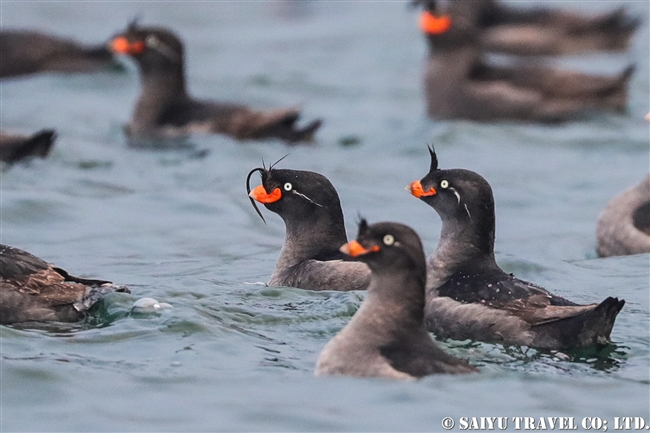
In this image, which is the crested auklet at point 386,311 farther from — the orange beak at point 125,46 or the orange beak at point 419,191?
the orange beak at point 125,46

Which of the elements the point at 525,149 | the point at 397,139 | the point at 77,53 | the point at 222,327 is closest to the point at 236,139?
the point at 397,139

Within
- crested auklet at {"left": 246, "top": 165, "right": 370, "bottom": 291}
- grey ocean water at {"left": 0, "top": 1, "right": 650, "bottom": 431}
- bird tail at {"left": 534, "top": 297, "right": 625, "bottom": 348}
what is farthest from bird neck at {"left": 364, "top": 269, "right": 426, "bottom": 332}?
crested auklet at {"left": 246, "top": 165, "right": 370, "bottom": 291}

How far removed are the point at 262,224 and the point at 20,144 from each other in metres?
2.97

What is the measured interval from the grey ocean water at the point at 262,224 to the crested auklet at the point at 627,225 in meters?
0.36

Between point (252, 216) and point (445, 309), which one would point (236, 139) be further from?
point (445, 309)

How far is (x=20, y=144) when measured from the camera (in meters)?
15.4

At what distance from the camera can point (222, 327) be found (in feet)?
29.8

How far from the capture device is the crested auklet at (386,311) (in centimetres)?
766

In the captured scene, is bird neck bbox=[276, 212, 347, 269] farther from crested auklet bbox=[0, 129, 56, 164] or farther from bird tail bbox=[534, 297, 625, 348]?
crested auklet bbox=[0, 129, 56, 164]

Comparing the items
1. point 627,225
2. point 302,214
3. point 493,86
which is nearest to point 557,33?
point 493,86

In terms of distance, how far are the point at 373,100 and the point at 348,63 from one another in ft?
10.1

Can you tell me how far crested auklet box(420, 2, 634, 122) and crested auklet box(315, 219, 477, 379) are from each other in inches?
477

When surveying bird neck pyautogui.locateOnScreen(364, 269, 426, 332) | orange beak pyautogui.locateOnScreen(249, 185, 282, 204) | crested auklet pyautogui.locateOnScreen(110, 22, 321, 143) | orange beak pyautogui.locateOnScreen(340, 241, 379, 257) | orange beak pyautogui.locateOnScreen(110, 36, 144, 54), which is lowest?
bird neck pyautogui.locateOnScreen(364, 269, 426, 332)

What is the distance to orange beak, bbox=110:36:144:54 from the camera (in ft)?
59.5
